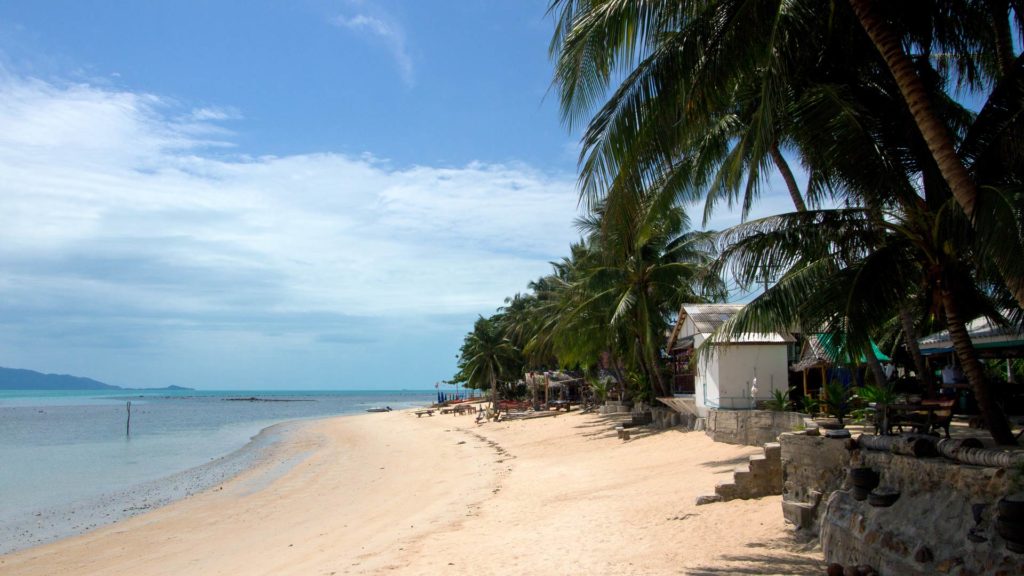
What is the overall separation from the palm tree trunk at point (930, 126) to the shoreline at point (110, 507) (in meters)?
15.1

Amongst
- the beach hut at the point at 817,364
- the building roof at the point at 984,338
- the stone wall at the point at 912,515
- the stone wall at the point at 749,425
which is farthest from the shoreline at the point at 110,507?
the building roof at the point at 984,338

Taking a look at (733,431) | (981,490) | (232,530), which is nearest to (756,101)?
(981,490)

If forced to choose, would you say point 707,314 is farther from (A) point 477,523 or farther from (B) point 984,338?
(A) point 477,523

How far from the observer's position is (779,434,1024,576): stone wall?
4816mm

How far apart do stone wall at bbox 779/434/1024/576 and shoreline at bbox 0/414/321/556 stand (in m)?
13.3

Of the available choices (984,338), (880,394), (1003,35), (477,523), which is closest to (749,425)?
(880,394)

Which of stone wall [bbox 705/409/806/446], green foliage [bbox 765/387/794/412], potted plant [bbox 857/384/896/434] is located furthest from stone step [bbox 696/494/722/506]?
green foliage [bbox 765/387/794/412]

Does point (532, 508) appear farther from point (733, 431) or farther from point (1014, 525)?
point (1014, 525)

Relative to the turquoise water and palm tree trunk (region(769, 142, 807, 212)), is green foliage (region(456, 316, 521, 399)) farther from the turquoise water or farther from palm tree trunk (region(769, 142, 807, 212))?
palm tree trunk (region(769, 142, 807, 212))

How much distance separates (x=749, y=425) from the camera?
14.6m

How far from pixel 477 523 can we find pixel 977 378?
23.1ft

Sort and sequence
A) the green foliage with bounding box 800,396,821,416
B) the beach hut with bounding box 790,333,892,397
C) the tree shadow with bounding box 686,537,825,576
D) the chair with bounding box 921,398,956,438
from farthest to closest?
the beach hut with bounding box 790,333,892,397 < the green foliage with bounding box 800,396,821,416 < the chair with bounding box 921,398,956,438 < the tree shadow with bounding box 686,537,825,576

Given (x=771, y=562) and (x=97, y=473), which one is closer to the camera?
(x=771, y=562)

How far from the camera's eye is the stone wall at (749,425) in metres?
13.3
